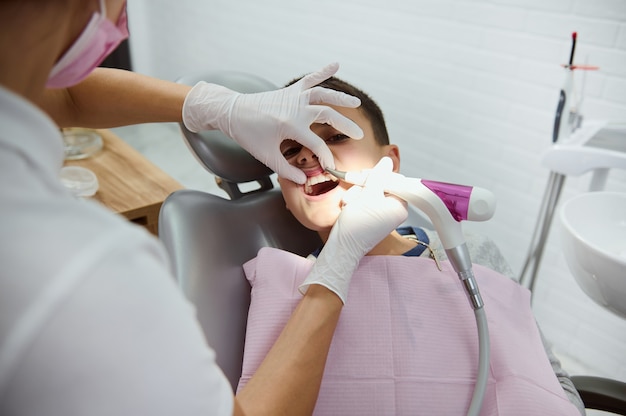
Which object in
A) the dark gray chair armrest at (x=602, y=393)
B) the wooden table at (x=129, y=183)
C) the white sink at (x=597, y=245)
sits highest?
the white sink at (x=597, y=245)

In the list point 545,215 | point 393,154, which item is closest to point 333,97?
point 393,154

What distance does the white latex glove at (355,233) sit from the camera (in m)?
1.08

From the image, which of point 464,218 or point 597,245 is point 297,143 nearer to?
point 464,218

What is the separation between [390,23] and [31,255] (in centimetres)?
207

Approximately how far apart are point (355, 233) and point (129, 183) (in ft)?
3.52

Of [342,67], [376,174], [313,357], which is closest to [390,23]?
[342,67]

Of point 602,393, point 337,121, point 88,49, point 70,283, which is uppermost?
point 88,49

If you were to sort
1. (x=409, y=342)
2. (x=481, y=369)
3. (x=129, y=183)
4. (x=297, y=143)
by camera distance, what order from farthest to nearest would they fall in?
(x=129, y=183) → (x=297, y=143) → (x=409, y=342) → (x=481, y=369)

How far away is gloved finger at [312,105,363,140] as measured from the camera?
3.94ft

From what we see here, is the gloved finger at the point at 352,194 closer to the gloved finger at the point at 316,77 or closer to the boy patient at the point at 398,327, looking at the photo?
the boy patient at the point at 398,327

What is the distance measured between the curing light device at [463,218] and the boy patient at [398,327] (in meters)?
0.09

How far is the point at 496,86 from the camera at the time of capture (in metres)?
1.98

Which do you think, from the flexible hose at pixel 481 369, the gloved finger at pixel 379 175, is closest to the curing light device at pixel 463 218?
the flexible hose at pixel 481 369

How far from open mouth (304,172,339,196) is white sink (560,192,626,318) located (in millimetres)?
563
